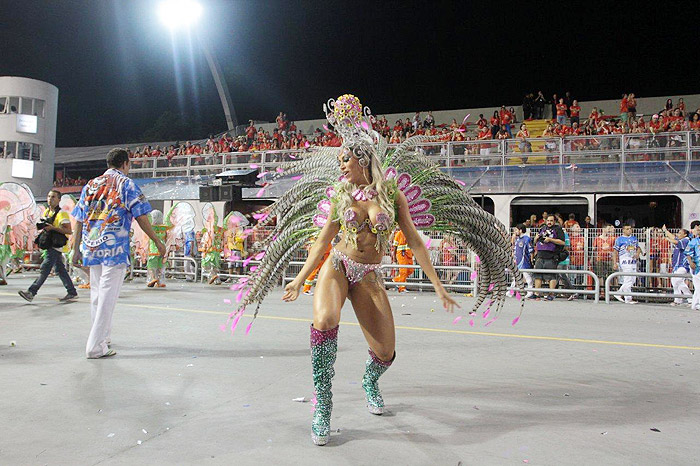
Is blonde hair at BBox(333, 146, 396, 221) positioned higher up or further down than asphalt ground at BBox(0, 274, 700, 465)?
higher up

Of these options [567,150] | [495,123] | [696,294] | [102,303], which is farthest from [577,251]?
[102,303]

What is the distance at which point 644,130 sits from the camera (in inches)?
652

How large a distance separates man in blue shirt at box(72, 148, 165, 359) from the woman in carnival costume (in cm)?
163

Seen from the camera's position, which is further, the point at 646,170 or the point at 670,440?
the point at 646,170

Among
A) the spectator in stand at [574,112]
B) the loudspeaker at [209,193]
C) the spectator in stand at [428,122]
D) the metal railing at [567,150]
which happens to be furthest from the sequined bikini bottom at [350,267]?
the spectator in stand at [428,122]

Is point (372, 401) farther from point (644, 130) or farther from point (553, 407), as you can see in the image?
point (644, 130)

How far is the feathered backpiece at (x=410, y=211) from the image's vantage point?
4.24 metres

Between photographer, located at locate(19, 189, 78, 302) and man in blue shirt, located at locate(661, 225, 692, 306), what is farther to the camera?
man in blue shirt, located at locate(661, 225, 692, 306)

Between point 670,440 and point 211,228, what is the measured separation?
1265 centimetres

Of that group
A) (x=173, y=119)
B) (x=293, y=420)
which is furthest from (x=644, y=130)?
(x=173, y=119)

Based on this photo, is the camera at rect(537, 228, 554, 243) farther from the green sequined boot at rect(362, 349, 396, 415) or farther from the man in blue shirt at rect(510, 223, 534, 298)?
the green sequined boot at rect(362, 349, 396, 415)

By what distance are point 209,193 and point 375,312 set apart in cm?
1383

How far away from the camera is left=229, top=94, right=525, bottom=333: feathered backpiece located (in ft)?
13.9

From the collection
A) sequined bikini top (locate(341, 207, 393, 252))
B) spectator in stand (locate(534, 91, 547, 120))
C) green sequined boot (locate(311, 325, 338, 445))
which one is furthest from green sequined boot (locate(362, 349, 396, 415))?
spectator in stand (locate(534, 91, 547, 120))
